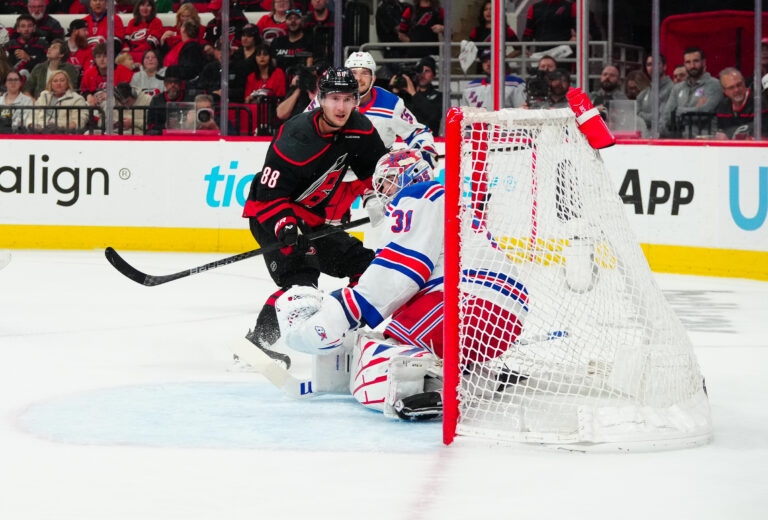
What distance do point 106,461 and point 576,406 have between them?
3.95ft

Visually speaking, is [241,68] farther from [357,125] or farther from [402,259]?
[402,259]

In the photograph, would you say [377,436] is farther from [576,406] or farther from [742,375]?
[742,375]

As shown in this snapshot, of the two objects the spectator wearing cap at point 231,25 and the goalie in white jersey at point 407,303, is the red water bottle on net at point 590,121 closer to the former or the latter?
the goalie in white jersey at point 407,303

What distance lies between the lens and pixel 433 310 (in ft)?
10.5

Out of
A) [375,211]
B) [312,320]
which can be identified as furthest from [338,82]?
[312,320]

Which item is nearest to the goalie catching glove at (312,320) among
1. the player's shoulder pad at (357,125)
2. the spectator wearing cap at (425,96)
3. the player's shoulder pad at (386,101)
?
the player's shoulder pad at (357,125)

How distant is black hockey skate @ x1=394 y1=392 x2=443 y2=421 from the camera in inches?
123

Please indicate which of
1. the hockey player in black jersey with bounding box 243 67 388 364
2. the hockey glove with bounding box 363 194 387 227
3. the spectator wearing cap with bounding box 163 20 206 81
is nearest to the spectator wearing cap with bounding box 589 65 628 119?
the spectator wearing cap with bounding box 163 20 206 81

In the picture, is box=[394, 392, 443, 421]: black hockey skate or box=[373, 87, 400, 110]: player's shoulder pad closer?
box=[394, 392, 443, 421]: black hockey skate

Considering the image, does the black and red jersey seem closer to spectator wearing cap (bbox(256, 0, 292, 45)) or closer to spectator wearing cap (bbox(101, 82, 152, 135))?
spectator wearing cap (bbox(256, 0, 292, 45))

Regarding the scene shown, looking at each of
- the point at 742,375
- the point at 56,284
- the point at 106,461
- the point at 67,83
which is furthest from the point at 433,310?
the point at 67,83

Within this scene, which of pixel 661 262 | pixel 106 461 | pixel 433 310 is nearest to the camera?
pixel 106 461

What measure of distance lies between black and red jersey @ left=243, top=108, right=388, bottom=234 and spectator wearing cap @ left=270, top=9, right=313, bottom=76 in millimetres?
3779

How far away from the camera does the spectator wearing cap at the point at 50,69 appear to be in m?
8.24
